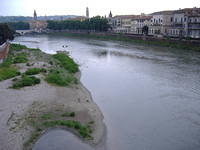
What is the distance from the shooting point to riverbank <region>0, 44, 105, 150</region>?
375 inches

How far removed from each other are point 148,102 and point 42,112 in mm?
5536

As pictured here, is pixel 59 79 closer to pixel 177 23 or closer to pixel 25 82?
pixel 25 82

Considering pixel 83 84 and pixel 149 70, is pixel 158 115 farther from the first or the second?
pixel 149 70

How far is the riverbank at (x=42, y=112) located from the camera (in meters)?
9.52

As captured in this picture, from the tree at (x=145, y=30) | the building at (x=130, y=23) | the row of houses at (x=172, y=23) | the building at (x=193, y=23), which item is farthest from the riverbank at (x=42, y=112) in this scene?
the building at (x=130, y=23)

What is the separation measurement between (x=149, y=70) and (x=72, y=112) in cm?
1225

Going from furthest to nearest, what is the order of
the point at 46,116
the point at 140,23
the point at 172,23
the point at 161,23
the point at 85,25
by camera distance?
the point at 85,25 < the point at 140,23 < the point at 161,23 < the point at 172,23 < the point at 46,116

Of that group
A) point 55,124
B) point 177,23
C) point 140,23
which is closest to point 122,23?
point 140,23

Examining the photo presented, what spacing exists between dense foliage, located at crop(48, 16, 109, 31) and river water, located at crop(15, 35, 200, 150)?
3753 cm

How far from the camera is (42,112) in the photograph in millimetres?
11562

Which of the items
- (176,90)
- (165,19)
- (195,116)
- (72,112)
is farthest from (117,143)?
(165,19)

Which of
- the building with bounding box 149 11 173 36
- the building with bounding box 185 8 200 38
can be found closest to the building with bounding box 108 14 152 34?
the building with bounding box 149 11 173 36

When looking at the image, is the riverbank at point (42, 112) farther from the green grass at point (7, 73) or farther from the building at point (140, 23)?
the building at point (140, 23)

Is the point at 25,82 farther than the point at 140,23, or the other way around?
the point at 140,23
